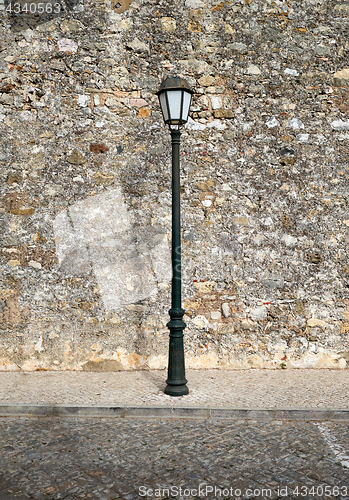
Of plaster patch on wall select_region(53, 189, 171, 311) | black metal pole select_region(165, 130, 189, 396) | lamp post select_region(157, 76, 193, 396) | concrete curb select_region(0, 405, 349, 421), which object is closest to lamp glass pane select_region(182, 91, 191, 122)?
lamp post select_region(157, 76, 193, 396)

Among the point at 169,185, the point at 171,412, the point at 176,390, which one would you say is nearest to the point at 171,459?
the point at 171,412

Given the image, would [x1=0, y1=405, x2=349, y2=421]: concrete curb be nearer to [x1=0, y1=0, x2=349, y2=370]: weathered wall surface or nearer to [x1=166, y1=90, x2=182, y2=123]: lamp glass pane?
[x1=0, y1=0, x2=349, y2=370]: weathered wall surface

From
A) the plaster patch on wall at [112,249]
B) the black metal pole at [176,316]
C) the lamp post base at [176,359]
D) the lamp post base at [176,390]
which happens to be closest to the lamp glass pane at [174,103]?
the black metal pole at [176,316]

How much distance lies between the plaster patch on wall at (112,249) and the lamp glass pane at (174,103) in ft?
5.45

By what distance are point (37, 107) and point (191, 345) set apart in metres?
3.79

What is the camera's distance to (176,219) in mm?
5000

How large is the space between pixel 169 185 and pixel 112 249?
45.2 inches

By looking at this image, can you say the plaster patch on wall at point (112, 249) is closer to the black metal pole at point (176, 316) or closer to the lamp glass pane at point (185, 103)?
the black metal pole at point (176, 316)

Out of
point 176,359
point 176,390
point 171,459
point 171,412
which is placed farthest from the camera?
point 176,359

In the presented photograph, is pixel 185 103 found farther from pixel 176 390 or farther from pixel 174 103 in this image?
pixel 176 390

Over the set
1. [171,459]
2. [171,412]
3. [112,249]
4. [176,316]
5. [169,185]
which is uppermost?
[169,185]

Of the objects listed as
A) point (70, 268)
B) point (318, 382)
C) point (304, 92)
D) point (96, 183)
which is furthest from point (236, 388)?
point (304, 92)

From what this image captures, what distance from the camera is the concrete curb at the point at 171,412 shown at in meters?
4.16

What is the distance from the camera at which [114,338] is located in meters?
6.00
